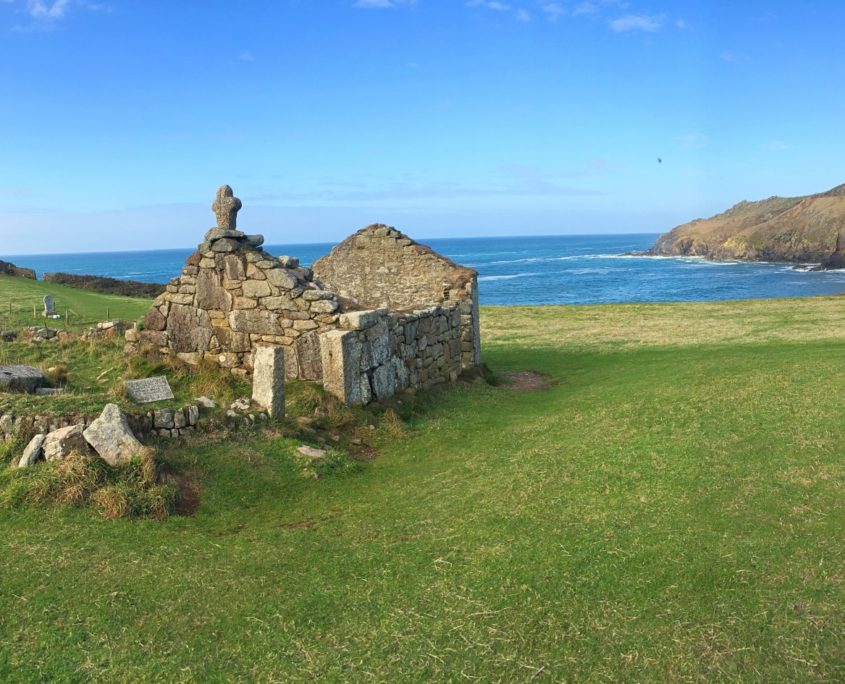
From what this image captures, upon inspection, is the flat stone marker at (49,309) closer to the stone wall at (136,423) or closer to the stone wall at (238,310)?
the stone wall at (238,310)

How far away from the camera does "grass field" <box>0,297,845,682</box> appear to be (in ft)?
17.9

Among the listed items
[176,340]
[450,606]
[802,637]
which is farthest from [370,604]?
[176,340]

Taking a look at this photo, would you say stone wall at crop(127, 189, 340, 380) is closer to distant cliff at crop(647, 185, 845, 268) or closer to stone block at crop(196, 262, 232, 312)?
stone block at crop(196, 262, 232, 312)

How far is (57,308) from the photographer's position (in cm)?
2606

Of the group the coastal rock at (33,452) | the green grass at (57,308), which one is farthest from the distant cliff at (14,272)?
the coastal rock at (33,452)

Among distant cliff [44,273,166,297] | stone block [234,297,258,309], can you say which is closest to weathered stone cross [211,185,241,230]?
stone block [234,297,258,309]

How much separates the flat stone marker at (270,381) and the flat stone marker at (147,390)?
1.58m

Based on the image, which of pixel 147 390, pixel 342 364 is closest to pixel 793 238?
pixel 342 364

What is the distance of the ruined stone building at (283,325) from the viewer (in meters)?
13.6

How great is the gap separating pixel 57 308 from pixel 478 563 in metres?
24.2

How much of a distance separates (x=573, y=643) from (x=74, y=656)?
4.08 m

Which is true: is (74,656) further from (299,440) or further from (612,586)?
(299,440)

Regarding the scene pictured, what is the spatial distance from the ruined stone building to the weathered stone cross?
0.07ft

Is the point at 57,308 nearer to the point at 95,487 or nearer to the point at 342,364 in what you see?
the point at 342,364
